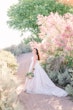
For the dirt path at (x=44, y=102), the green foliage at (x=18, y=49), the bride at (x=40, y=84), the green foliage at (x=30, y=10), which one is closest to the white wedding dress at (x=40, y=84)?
the bride at (x=40, y=84)

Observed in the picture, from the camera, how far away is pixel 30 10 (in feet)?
46.4

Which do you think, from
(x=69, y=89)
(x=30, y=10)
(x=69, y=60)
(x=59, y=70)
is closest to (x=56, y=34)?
(x=69, y=60)

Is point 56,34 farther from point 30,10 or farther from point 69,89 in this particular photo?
point 30,10

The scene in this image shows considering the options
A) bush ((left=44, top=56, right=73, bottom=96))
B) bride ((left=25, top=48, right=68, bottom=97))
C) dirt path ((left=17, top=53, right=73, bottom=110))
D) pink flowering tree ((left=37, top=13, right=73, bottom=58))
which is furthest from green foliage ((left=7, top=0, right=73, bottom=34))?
dirt path ((left=17, top=53, right=73, bottom=110))

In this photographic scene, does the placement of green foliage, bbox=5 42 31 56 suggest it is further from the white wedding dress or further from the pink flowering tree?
the white wedding dress

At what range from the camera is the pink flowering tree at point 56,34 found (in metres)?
9.59

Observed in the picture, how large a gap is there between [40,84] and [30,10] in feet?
18.0

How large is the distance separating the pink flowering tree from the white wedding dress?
0.85 m

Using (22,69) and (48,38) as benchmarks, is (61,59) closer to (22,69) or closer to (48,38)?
(48,38)

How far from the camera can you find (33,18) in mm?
13945

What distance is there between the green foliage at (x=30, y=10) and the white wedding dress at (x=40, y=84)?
181 inches

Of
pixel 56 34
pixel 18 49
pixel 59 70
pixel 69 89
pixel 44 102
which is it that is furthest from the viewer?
pixel 18 49

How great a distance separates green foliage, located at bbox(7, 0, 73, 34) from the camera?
45.4ft

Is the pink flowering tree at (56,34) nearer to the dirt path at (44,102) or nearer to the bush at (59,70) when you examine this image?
the bush at (59,70)
